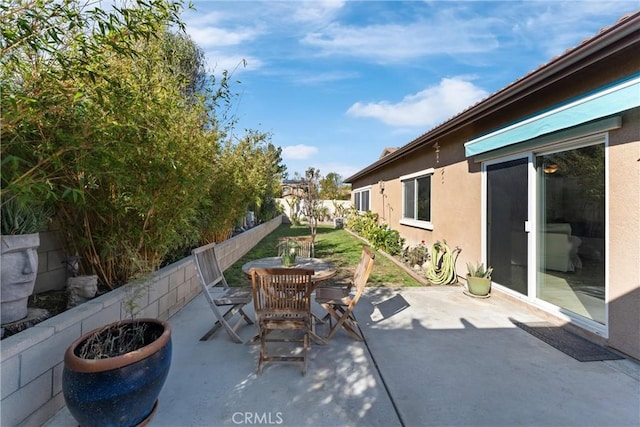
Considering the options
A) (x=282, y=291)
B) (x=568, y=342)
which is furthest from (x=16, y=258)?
(x=568, y=342)

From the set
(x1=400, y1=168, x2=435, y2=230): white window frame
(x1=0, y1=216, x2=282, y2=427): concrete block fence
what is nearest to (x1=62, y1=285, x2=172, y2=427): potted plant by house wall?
(x1=0, y1=216, x2=282, y2=427): concrete block fence

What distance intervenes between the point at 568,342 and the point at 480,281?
161 cm

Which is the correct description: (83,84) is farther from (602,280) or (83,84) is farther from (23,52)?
(602,280)

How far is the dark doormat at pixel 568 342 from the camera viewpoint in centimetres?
306

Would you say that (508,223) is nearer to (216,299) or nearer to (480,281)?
(480,281)

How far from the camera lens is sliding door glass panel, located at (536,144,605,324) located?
3.48 metres

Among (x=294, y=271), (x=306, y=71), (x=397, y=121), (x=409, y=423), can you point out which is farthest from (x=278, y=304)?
(x=397, y=121)

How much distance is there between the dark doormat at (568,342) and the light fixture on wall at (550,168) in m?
2.05

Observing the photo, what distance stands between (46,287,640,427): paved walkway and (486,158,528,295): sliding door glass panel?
1193 mm

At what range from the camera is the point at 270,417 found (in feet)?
7.19

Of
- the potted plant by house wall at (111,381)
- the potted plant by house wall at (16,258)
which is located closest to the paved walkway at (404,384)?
the potted plant by house wall at (111,381)

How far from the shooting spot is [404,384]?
2.59 metres

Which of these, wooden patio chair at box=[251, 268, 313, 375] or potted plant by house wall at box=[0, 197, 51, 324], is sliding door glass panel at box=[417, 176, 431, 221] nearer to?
wooden patio chair at box=[251, 268, 313, 375]

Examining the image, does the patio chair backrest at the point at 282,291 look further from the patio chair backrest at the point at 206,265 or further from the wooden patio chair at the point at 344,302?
the patio chair backrest at the point at 206,265
